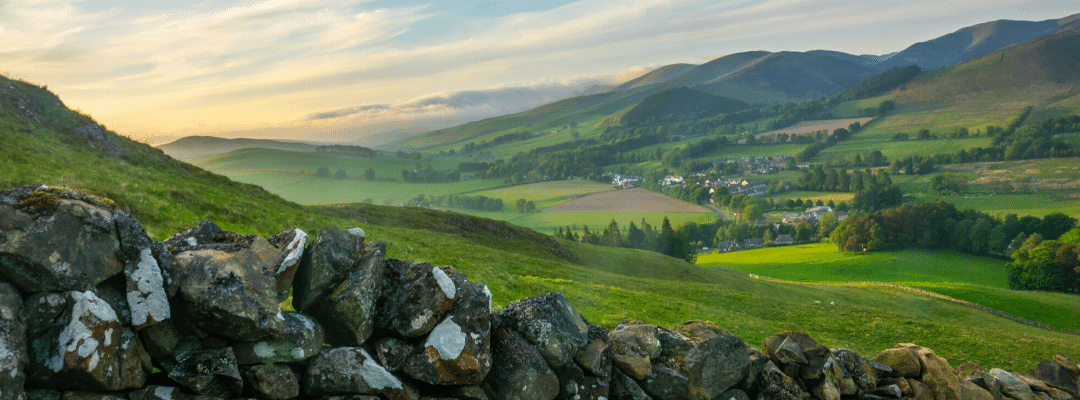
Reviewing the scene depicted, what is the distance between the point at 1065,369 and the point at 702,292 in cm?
2061

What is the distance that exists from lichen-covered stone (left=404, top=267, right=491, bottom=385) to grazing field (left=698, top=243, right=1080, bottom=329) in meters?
60.2

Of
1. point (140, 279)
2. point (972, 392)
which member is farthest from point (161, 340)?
point (972, 392)

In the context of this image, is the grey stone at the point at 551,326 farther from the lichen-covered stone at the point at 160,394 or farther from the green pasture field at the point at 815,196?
the green pasture field at the point at 815,196

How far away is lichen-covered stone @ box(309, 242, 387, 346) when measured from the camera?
5.31 meters

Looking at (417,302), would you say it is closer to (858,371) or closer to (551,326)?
(551,326)

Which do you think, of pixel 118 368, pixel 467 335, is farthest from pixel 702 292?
pixel 118 368

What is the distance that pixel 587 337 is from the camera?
6.65 meters

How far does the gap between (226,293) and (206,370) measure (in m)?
0.74

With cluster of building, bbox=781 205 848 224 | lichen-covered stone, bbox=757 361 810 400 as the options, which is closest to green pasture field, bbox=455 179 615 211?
cluster of building, bbox=781 205 848 224

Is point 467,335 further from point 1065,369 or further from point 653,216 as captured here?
point 653,216

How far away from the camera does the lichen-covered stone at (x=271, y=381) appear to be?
15.8ft

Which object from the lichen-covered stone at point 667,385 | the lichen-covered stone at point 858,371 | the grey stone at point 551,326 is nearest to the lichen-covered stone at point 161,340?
the grey stone at point 551,326

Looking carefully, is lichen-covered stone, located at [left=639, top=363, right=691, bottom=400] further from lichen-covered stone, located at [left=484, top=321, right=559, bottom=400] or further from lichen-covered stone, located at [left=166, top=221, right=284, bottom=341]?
lichen-covered stone, located at [left=166, top=221, right=284, bottom=341]

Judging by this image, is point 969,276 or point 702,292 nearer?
point 702,292
